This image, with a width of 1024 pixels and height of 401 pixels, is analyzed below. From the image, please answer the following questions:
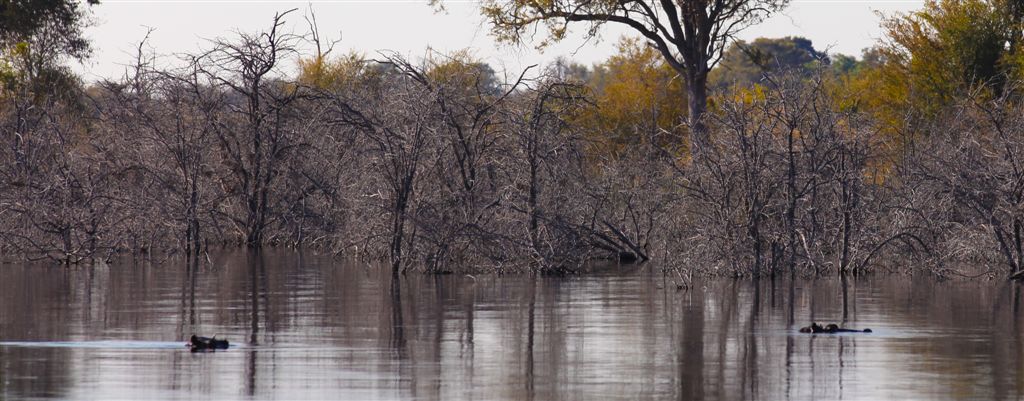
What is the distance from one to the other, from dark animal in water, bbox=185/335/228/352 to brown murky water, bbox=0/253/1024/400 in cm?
12

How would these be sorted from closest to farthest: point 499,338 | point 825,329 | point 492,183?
point 499,338 → point 825,329 → point 492,183

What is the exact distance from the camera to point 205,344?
671 inches

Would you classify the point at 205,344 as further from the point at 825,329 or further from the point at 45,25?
the point at 45,25

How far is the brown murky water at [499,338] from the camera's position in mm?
14562

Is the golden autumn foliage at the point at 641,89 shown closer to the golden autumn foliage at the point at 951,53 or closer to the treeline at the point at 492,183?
the golden autumn foliage at the point at 951,53

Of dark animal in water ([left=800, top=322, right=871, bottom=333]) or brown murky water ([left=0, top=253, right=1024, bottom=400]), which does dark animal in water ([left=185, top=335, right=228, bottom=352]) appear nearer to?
brown murky water ([left=0, top=253, right=1024, bottom=400])

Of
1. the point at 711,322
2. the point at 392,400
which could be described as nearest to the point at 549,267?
the point at 711,322

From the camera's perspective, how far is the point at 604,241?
3369 cm

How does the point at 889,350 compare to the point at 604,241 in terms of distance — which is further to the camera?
the point at 604,241

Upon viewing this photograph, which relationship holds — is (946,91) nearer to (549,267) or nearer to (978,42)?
(978,42)

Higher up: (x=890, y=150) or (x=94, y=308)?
(x=890, y=150)

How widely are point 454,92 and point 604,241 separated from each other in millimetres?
4845

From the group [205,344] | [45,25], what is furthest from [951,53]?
[205,344]

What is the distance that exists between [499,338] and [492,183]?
1190cm
